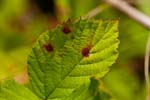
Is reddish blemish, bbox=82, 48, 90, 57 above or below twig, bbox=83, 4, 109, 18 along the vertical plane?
below

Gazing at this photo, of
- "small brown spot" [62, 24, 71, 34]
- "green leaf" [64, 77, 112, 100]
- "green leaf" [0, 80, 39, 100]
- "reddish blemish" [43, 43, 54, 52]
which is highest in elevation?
"small brown spot" [62, 24, 71, 34]

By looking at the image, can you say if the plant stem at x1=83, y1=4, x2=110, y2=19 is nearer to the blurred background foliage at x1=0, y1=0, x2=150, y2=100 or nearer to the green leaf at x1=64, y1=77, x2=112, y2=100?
the blurred background foliage at x1=0, y1=0, x2=150, y2=100

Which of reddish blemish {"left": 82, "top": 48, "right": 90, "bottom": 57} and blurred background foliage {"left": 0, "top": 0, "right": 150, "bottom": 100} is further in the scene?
blurred background foliage {"left": 0, "top": 0, "right": 150, "bottom": 100}

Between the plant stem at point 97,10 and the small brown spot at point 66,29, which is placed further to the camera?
the plant stem at point 97,10

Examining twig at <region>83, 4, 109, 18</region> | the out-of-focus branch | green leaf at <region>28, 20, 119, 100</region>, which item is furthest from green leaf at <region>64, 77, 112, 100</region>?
twig at <region>83, 4, 109, 18</region>

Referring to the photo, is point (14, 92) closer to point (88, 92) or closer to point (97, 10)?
point (88, 92)

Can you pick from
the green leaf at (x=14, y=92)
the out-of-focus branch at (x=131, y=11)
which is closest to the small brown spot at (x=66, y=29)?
the green leaf at (x=14, y=92)

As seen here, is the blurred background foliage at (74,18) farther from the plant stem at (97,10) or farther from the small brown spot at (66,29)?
the small brown spot at (66,29)
